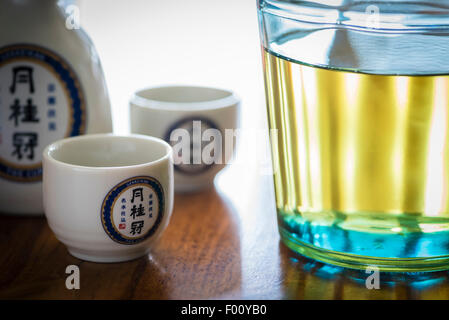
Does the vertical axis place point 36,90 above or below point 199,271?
above

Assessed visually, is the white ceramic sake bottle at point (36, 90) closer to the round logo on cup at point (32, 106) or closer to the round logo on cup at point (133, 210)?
the round logo on cup at point (32, 106)

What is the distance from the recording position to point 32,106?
0.61 m

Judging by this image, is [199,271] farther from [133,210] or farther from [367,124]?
[367,124]

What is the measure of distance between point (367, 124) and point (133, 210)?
0.19m

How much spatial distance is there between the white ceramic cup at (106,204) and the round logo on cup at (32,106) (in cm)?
5

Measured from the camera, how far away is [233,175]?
2.56 feet

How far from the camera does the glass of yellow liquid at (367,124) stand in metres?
0.50

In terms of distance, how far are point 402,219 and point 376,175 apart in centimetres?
4

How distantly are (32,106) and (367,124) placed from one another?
0.30 metres

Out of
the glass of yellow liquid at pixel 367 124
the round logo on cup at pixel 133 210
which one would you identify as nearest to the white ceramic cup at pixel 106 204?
the round logo on cup at pixel 133 210

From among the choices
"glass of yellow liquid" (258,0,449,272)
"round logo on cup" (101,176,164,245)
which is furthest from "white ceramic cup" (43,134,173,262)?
"glass of yellow liquid" (258,0,449,272)

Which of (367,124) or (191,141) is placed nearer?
(367,124)

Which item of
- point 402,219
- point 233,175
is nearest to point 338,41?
point 402,219

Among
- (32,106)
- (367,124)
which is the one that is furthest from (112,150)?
(367,124)
